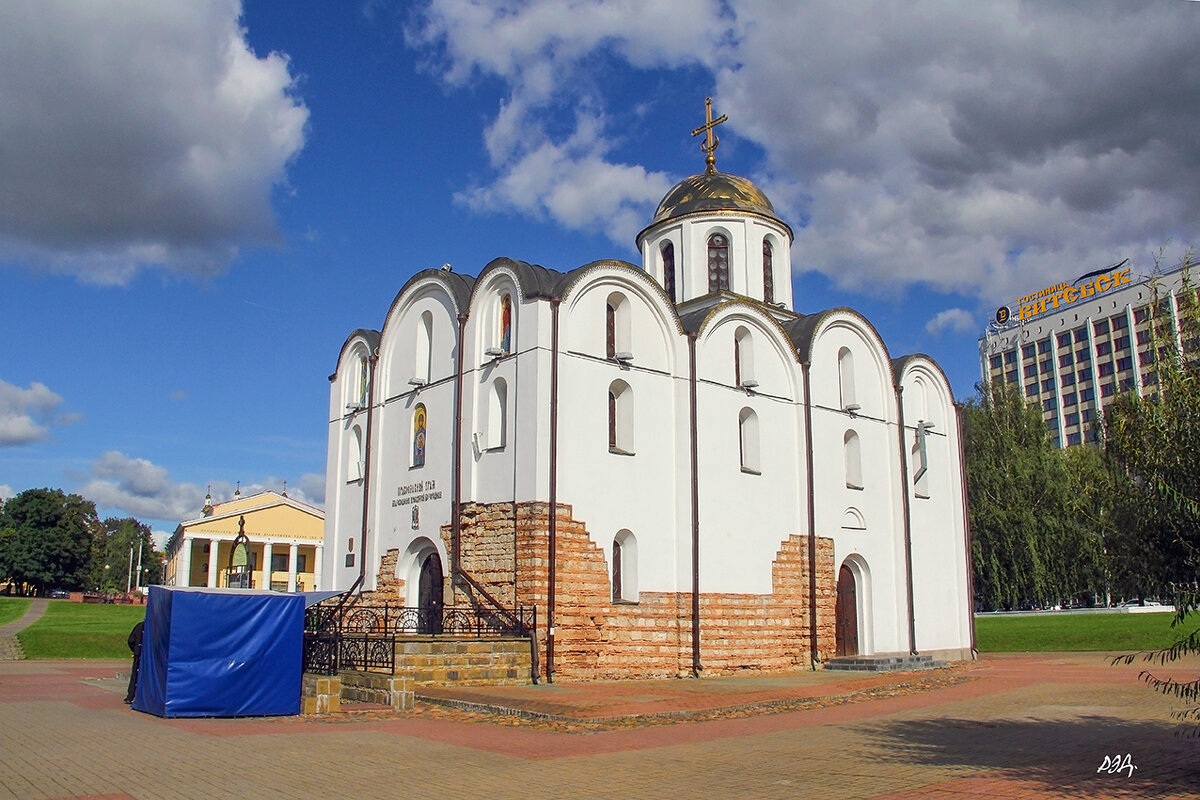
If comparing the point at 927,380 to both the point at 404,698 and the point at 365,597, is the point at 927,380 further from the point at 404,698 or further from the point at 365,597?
the point at 404,698

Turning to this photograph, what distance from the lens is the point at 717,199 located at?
2794cm

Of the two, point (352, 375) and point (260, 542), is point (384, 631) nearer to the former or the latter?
point (352, 375)

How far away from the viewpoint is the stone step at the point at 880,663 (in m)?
22.7

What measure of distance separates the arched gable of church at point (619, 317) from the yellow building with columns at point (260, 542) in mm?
46436

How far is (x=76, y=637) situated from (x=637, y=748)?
2686cm

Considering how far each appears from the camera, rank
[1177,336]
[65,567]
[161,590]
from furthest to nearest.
Result: [65,567], [161,590], [1177,336]

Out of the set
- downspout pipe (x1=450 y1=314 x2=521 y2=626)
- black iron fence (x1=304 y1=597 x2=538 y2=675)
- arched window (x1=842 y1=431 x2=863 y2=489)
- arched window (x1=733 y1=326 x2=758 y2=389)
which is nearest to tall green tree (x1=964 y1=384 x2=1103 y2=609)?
arched window (x1=842 y1=431 x2=863 y2=489)

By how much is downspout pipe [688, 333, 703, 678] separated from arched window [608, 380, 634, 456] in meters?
1.53

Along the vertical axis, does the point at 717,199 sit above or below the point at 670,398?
above

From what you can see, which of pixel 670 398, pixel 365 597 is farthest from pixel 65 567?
pixel 670 398

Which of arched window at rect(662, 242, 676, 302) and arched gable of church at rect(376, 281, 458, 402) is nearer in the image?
arched gable of church at rect(376, 281, 458, 402)

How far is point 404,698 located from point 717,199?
17685 millimetres

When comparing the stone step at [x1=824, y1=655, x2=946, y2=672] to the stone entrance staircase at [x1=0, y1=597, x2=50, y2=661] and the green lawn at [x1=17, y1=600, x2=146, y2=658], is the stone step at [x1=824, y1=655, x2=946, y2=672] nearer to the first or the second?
the green lawn at [x1=17, y1=600, x2=146, y2=658]

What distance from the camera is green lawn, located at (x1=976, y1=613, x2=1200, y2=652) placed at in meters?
28.4
